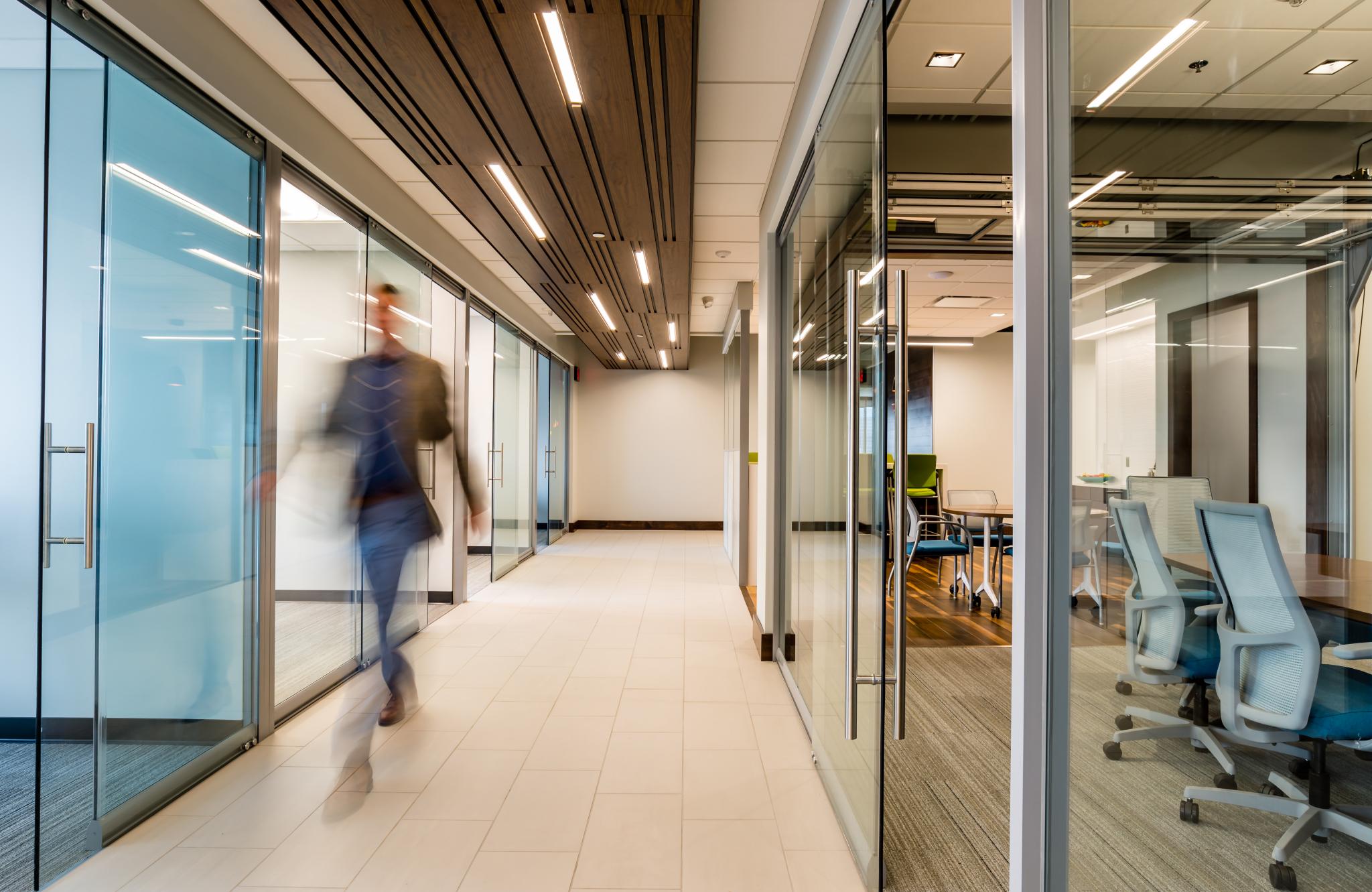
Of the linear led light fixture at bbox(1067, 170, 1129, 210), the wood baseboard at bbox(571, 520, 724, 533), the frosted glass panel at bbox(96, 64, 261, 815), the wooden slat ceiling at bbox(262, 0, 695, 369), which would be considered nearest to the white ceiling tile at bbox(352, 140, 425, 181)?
the wooden slat ceiling at bbox(262, 0, 695, 369)

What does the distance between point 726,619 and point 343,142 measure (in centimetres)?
421

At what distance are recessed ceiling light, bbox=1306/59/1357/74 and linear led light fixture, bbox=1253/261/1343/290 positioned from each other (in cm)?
21

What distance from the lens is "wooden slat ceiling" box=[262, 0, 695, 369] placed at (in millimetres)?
2326

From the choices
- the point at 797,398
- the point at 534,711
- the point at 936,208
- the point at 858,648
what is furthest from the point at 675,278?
the point at 858,648

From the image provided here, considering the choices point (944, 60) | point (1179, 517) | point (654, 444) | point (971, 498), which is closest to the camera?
point (1179, 517)

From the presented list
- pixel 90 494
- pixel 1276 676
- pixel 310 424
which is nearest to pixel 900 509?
pixel 1276 676

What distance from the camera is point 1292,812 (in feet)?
2.43

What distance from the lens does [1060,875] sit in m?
1.26

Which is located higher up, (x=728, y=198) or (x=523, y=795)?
(x=728, y=198)

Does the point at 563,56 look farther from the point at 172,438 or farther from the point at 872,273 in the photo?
the point at 172,438

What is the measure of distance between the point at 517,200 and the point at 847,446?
9.59 ft

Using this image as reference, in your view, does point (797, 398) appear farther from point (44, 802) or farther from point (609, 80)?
point (44, 802)

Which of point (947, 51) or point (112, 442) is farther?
point (947, 51)

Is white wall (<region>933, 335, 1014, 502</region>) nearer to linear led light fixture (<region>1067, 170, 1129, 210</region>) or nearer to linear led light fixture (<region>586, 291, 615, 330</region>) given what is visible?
linear led light fixture (<region>586, 291, 615, 330</region>)
